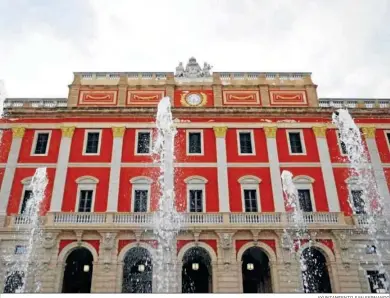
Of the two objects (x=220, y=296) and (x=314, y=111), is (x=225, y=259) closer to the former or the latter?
(x=220, y=296)

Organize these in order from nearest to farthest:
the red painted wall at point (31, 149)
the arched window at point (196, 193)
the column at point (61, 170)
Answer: the column at point (61, 170) < the arched window at point (196, 193) < the red painted wall at point (31, 149)

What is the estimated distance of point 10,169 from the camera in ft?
80.0

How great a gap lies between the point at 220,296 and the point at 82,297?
6.62 m

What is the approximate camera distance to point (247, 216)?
22.5 m

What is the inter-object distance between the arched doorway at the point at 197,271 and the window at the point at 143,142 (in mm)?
7082

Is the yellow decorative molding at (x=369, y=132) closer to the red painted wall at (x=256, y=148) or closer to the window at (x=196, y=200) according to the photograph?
the red painted wall at (x=256, y=148)

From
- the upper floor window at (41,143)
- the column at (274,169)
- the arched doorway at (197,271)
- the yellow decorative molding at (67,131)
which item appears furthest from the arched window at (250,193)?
the upper floor window at (41,143)

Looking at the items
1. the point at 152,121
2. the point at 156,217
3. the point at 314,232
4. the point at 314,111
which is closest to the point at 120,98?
the point at 152,121

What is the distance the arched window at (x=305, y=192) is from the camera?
23609 millimetres

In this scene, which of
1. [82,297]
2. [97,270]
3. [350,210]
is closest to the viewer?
[82,297]

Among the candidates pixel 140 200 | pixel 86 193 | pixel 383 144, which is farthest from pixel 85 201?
pixel 383 144

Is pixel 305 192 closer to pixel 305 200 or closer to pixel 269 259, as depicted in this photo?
pixel 305 200

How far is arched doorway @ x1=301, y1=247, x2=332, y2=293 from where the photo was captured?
21781 mm

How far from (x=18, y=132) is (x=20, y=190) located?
4.15 meters
